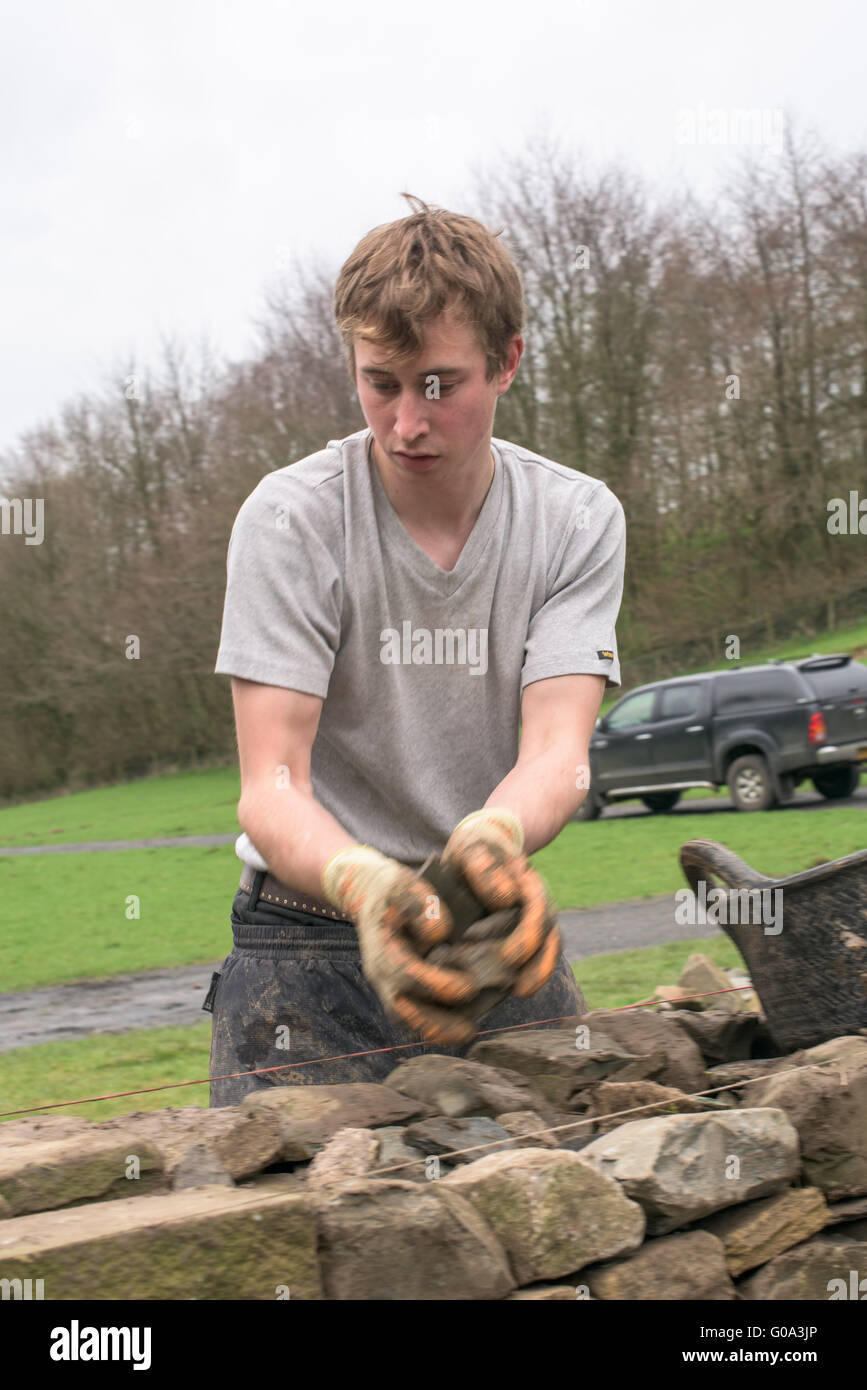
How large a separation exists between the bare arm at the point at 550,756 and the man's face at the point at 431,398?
479 mm

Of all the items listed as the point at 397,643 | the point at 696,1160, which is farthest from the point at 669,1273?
the point at 397,643

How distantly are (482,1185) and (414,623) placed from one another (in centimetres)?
105

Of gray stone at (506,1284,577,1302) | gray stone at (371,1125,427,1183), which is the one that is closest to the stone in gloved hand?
gray stone at (371,1125,427,1183)

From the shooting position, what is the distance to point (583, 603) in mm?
2670

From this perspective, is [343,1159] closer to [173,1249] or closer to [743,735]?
[173,1249]

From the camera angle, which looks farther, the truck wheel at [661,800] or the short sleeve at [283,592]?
the truck wheel at [661,800]

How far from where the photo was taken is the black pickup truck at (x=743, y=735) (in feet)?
47.5

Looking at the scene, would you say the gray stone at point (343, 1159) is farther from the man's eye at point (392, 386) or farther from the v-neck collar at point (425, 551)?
the man's eye at point (392, 386)

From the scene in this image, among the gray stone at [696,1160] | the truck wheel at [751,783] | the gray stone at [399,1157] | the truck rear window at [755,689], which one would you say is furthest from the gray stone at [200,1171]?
the truck wheel at [751,783]

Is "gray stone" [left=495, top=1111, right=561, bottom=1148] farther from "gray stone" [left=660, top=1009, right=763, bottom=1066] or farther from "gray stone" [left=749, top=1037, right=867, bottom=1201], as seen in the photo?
"gray stone" [left=660, top=1009, right=763, bottom=1066]

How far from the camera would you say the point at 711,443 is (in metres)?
29.2

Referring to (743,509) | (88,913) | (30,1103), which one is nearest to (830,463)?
(743,509)
